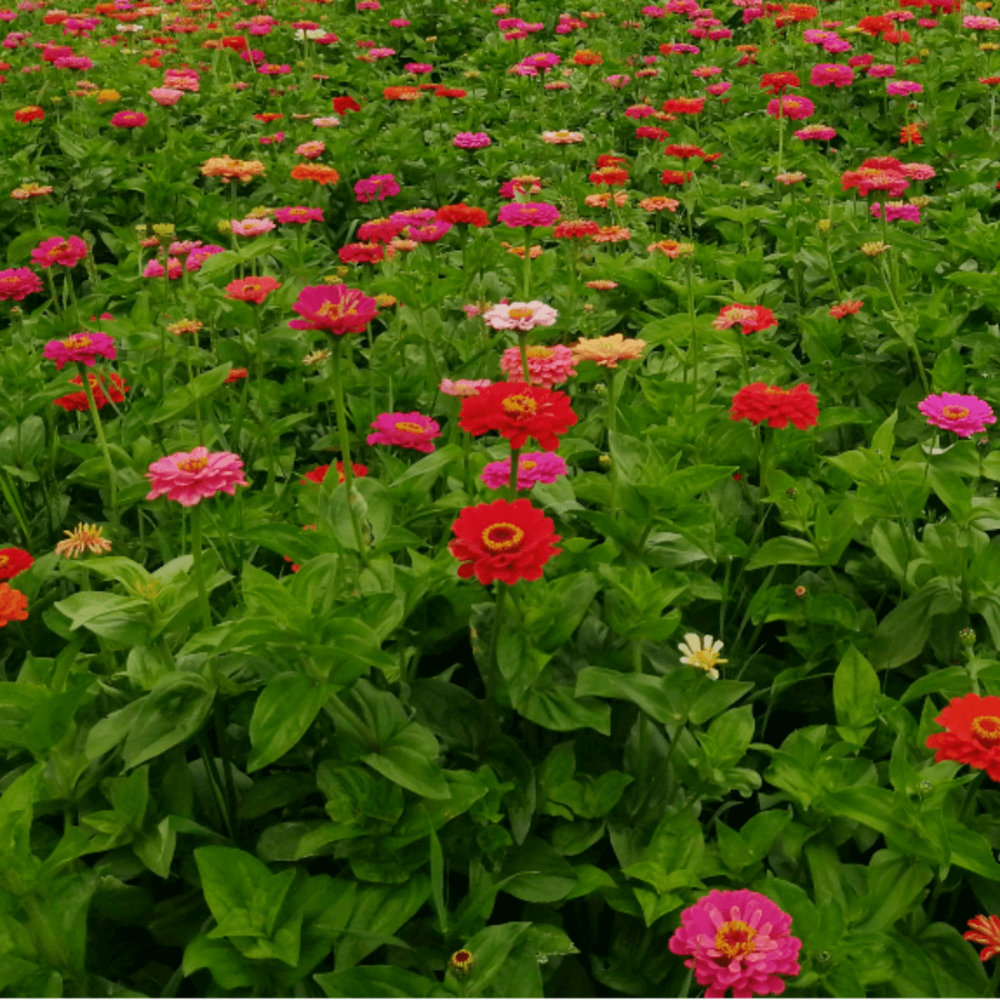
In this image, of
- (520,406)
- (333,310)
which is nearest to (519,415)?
(520,406)

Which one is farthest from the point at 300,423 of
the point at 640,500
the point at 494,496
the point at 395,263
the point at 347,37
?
the point at 347,37

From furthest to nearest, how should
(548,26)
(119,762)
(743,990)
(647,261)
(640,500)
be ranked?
(548,26) → (647,261) → (640,500) → (119,762) → (743,990)

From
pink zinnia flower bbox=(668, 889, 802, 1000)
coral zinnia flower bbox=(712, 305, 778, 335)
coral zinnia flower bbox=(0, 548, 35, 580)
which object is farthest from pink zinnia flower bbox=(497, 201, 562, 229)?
pink zinnia flower bbox=(668, 889, 802, 1000)

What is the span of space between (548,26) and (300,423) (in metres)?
4.56

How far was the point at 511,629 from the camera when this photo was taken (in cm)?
151

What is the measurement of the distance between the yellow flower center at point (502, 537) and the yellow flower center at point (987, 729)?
0.59m

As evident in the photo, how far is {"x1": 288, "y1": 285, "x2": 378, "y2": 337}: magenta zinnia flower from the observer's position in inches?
57.0

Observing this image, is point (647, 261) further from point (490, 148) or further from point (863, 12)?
point (863, 12)

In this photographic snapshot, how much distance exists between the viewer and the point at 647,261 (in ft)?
9.73

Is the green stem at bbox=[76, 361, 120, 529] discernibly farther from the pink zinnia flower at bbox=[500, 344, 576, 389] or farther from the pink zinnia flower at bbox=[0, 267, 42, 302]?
the pink zinnia flower at bbox=[500, 344, 576, 389]

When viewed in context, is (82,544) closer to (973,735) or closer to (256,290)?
(256,290)

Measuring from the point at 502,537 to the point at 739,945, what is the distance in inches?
21.0

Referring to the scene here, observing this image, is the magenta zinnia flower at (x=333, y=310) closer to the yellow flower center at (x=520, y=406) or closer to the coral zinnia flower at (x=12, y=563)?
the yellow flower center at (x=520, y=406)

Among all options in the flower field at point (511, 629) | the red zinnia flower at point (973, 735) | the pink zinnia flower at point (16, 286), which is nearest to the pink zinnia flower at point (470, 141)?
the flower field at point (511, 629)
